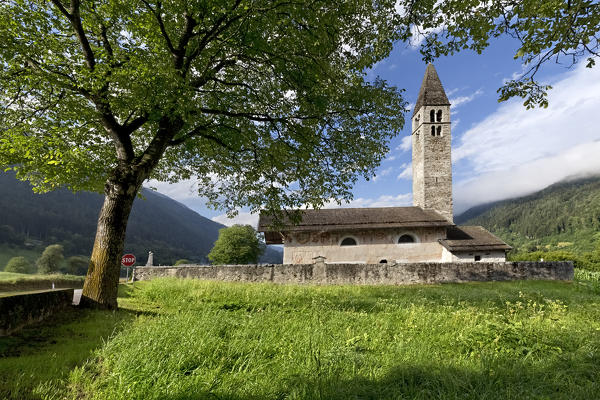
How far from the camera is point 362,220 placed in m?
23.5

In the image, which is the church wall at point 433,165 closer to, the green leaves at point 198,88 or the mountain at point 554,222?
the green leaves at point 198,88

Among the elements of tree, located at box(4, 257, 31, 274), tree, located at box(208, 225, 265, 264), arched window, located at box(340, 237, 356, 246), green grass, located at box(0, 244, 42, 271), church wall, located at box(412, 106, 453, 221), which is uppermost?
church wall, located at box(412, 106, 453, 221)

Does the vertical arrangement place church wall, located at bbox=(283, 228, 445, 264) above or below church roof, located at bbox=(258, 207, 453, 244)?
below

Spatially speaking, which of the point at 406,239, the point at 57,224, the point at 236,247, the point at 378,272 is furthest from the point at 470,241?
the point at 57,224

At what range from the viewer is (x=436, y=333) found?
16.6 ft

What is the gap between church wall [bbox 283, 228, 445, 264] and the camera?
894 inches

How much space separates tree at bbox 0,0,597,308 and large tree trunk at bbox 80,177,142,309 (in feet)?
0.10

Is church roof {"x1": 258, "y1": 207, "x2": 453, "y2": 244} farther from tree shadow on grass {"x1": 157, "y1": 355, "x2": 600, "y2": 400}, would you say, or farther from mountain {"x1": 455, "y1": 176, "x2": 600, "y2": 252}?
mountain {"x1": 455, "y1": 176, "x2": 600, "y2": 252}

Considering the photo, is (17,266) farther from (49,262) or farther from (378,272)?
(378,272)

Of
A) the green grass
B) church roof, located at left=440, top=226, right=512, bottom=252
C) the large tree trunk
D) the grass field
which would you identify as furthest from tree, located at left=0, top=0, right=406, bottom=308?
the green grass

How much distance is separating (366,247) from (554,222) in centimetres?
14764

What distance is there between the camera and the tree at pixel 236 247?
148 feet

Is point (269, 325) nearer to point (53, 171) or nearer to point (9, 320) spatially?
point (9, 320)

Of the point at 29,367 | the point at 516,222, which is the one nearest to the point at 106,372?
the point at 29,367
